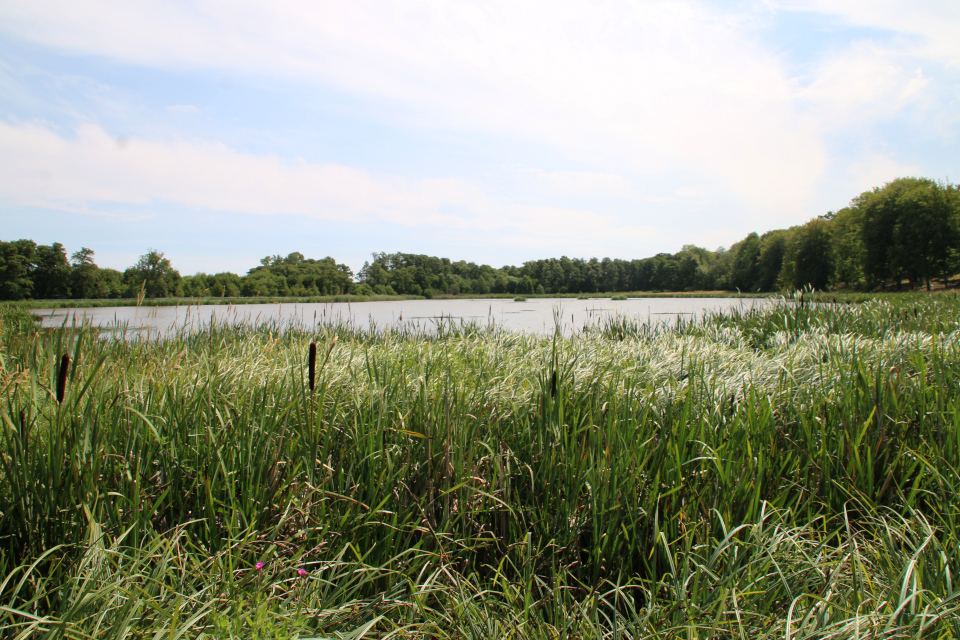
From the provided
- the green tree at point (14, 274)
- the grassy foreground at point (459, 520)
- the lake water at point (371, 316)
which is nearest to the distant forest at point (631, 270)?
the green tree at point (14, 274)

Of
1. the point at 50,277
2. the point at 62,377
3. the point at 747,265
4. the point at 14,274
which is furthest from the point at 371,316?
the point at 747,265

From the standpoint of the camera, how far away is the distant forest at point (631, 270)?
31062mm

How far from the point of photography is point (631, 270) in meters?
70.6

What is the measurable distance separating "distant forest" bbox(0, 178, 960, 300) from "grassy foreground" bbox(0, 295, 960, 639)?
1435 centimetres

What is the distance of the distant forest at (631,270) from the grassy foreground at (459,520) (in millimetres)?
14349

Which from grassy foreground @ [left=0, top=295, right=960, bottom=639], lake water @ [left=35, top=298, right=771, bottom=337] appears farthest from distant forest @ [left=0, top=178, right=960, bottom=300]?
grassy foreground @ [left=0, top=295, right=960, bottom=639]

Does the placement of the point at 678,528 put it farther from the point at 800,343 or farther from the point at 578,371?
the point at 800,343

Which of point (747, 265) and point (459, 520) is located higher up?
point (747, 265)

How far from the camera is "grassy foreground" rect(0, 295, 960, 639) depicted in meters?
1.32

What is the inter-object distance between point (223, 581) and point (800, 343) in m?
5.81

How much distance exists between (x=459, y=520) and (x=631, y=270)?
7345cm

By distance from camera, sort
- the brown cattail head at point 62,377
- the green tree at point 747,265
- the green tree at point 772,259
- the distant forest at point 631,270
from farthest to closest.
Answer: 1. the green tree at point 747,265
2. the green tree at point 772,259
3. the distant forest at point 631,270
4. the brown cattail head at point 62,377

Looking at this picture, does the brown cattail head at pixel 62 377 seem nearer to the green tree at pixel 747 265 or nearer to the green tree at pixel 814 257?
the green tree at pixel 814 257

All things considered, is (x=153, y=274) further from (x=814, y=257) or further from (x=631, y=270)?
(x=631, y=270)
